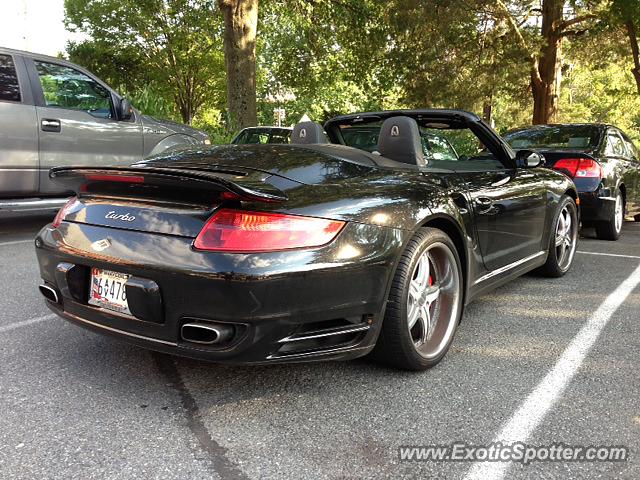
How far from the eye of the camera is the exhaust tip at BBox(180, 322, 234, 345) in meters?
2.18

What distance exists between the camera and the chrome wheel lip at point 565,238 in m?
4.78

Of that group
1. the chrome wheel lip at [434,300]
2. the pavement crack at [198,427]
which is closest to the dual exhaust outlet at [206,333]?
the pavement crack at [198,427]

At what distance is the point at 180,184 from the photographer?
228 cm

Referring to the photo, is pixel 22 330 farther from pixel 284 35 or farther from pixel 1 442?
pixel 284 35

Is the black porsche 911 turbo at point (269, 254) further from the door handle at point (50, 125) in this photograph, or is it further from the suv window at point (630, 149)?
the suv window at point (630, 149)

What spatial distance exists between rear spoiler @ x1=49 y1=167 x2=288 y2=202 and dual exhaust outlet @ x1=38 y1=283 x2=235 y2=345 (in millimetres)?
513

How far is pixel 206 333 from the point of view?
87.2 inches

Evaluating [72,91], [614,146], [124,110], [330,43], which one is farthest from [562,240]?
[330,43]

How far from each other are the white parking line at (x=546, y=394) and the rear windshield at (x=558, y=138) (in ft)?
11.6

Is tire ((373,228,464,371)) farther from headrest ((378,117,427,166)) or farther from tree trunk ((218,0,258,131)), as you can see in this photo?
tree trunk ((218,0,258,131))

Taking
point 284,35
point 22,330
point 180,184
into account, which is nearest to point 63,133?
point 22,330

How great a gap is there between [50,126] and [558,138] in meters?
6.04

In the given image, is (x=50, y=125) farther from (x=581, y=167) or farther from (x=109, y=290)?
(x=581, y=167)

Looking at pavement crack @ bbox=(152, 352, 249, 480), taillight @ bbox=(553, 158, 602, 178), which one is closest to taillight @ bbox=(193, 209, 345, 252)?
pavement crack @ bbox=(152, 352, 249, 480)
